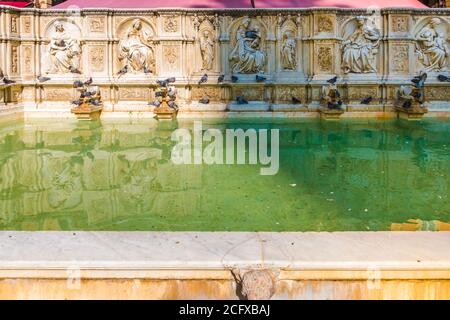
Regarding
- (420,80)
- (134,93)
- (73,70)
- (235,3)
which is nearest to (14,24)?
(73,70)

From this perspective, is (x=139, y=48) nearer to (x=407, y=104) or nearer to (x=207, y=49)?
(x=207, y=49)

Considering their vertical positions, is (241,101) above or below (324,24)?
below

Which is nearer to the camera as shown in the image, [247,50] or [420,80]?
[420,80]

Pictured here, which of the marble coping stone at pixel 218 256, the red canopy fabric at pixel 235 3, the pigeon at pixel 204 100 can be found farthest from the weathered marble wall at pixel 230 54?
the marble coping stone at pixel 218 256

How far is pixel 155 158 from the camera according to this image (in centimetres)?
807

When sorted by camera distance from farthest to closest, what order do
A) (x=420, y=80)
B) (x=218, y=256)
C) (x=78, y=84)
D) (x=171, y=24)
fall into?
(x=171, y=24), (x=78, y=84), (x=420, y=80), (x=218, y=256)

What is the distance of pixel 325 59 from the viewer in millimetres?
13727

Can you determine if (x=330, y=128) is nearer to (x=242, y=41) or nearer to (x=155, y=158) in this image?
(x=242, y=41)

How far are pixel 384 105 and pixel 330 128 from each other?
2978 mm

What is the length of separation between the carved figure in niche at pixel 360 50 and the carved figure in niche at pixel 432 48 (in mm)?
1125

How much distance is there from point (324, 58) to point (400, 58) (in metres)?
1.95

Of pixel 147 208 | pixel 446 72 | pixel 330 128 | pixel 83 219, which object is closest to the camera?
pixel 83 219

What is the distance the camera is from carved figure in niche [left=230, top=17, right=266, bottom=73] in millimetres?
13664
